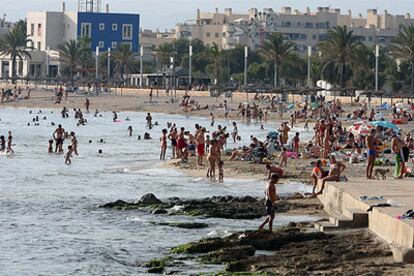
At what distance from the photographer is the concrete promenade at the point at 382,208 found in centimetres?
1638

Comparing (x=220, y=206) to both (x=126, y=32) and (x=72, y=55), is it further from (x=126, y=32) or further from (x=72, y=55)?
(x=126, y=32)

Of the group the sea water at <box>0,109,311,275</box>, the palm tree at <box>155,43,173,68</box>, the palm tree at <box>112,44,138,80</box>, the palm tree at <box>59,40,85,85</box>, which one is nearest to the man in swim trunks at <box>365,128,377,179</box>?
the sea water at <box>0,109,311,275</box>

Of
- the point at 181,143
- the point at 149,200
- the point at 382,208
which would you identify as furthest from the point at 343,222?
the point at 181,143

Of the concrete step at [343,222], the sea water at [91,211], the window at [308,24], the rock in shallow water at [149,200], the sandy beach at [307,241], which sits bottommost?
the sea water at [91,211]

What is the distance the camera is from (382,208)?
19234 mm

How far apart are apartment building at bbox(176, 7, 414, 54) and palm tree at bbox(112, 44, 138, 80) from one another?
87.4ft

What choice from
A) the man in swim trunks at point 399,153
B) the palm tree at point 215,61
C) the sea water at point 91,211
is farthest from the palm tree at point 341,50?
the man in swim trunks at point 399,153

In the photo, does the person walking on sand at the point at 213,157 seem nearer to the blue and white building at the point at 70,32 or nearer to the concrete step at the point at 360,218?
the concrete step at the point at 360,218

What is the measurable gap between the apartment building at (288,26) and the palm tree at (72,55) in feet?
103

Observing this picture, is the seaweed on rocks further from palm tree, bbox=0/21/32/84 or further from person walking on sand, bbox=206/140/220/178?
palm tree, bbox=0/21/32/84

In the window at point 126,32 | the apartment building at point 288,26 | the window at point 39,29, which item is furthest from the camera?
the apartment building at point 288,26

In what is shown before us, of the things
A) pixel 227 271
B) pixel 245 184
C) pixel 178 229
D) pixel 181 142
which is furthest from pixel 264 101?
pixel 227 271

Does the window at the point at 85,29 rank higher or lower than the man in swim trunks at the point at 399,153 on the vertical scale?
higher

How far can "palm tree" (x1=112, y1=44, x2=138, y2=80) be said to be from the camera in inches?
4532
